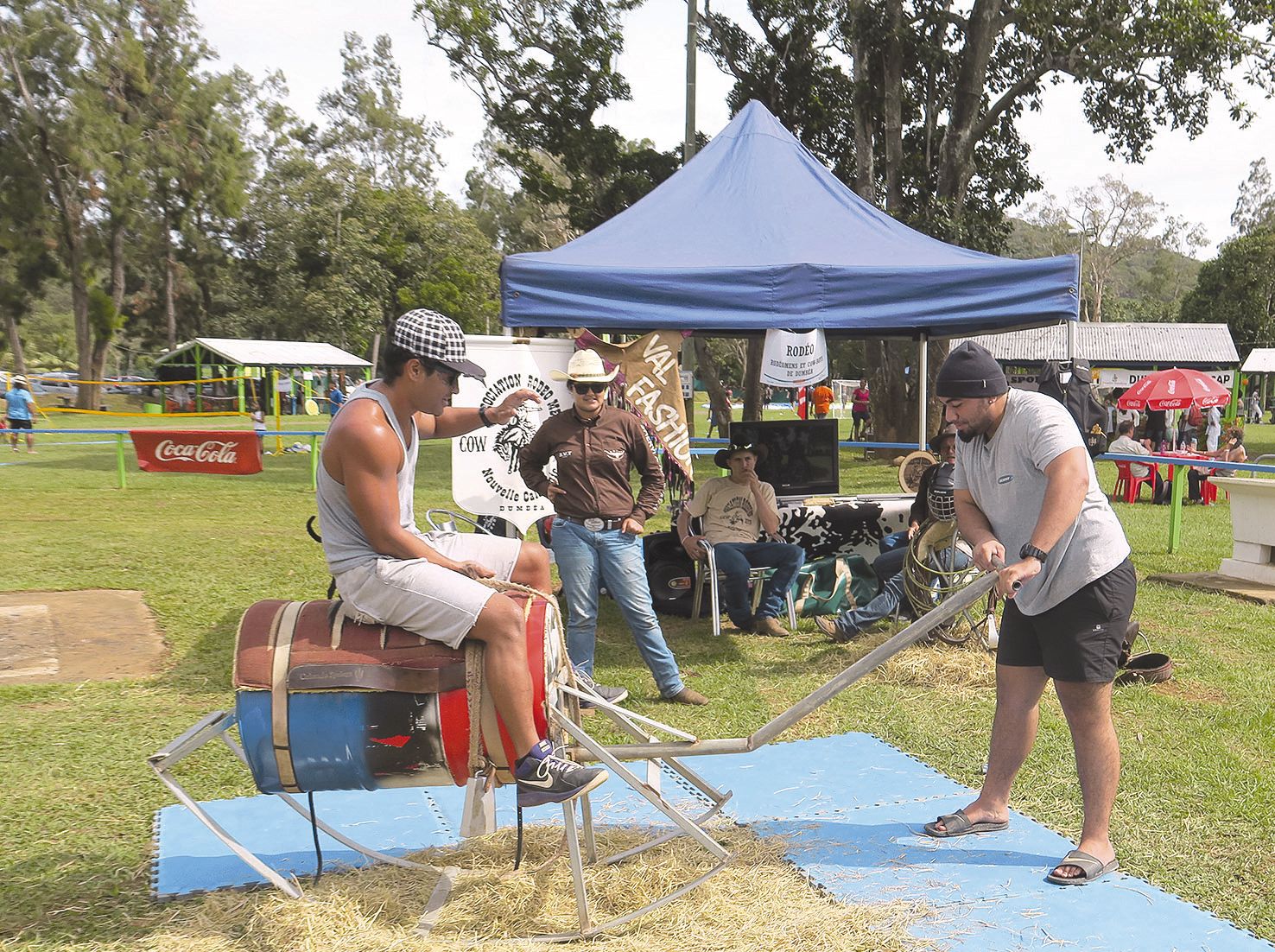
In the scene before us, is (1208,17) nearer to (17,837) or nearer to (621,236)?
(621,236)

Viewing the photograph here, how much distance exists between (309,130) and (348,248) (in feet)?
48.9

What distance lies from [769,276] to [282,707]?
15.7ft

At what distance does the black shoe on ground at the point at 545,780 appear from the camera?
319 cm

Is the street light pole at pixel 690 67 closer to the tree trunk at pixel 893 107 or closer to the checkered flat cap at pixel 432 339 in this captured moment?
the tree trunk at pixel 893 107

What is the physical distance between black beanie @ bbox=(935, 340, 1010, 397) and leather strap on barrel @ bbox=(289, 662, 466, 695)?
2.01 m

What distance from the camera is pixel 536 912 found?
3518 mm

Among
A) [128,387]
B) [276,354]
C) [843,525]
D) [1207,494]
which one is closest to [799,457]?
[843,525]

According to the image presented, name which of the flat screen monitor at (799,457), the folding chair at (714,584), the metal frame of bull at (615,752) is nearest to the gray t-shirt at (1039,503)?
the metal frame of bull at (615,752)

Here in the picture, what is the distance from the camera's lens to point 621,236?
25.9 feet

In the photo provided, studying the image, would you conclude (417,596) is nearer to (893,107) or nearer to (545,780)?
(545,780)

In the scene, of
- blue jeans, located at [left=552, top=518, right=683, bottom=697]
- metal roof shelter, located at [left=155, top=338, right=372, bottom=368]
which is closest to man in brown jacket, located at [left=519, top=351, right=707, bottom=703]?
blue jeans, located at [left=552, top=518, right=683, bottom=697]

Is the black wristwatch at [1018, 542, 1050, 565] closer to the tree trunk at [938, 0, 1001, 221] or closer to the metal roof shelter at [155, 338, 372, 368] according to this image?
the tree trunk at [938, 0, 1001, 221]

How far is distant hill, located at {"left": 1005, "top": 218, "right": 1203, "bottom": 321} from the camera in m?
71.7

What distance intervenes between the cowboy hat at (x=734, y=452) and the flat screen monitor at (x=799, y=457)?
0.06m
